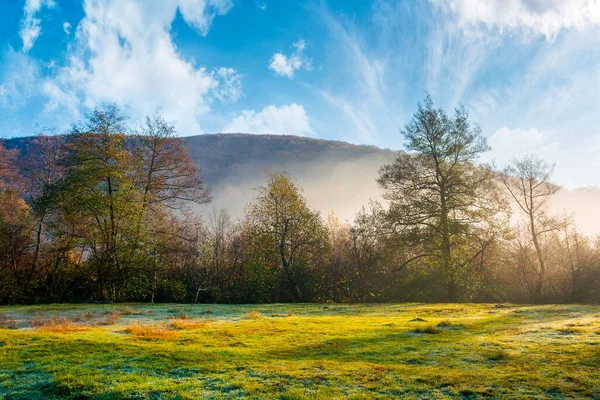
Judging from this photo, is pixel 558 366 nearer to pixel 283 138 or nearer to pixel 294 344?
pixel 294 344

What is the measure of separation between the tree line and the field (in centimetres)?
1482

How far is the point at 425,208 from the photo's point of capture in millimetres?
28094

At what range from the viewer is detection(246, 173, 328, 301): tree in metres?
31.1

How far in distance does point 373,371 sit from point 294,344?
3.35 m

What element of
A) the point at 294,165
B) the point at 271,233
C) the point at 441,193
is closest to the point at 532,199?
the point at 441,193

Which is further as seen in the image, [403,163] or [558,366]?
[403,163]

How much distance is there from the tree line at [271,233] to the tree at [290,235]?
4.3 inches

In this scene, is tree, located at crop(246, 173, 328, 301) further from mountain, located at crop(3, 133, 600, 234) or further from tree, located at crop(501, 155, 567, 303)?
mountain, located at crop(3, 133, 600, 234)

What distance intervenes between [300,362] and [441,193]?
23669mm

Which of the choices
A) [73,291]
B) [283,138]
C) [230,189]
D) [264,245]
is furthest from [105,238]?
[283,138]

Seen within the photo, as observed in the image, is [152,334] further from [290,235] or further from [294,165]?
[294,165]

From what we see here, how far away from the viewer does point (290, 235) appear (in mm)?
31984

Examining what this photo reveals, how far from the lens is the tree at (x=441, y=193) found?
2727 cm

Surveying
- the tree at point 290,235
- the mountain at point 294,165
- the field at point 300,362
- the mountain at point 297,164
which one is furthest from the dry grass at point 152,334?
the mountain at point 297,164
